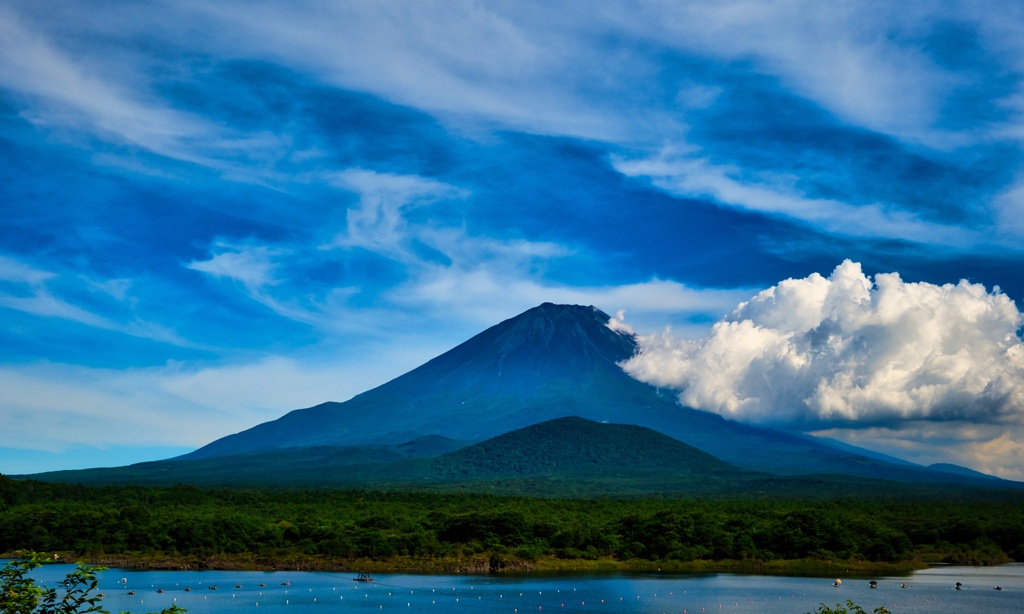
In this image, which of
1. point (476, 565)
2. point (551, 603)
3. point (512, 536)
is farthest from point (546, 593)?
point (512, 536)

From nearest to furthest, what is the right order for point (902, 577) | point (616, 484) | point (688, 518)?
point (902, 577), point (688, 518), point (616, 484)

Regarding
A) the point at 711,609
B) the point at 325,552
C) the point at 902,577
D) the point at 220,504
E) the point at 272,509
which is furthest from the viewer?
the point at 220,504

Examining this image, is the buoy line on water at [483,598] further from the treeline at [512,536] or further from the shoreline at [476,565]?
the treeline at [512,536]

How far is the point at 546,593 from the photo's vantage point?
56812mm

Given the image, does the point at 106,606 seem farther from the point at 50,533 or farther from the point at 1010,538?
the point at 1010,538

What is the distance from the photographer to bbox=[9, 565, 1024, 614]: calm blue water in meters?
51.3

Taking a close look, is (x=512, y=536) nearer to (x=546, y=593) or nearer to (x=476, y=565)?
(x=476, y=565)

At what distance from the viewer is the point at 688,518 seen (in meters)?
79.1

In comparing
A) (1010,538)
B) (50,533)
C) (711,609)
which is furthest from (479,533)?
(1010,538)

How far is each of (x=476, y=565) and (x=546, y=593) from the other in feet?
44.3

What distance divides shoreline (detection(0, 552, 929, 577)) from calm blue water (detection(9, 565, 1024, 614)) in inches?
93.6

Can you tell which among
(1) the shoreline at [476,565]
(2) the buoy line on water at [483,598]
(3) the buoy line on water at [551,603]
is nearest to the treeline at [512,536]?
(1) the shoreline at [476,565]

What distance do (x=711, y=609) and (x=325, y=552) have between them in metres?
33.6

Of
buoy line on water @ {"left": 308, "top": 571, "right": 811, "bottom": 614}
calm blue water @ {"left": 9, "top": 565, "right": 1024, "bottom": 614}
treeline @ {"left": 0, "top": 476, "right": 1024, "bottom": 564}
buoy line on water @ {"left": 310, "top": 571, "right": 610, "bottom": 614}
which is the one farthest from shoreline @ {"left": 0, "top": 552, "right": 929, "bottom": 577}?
buoy line on water @ {"left": 308, "top": 571, "right": 811, "bottom": 614}
